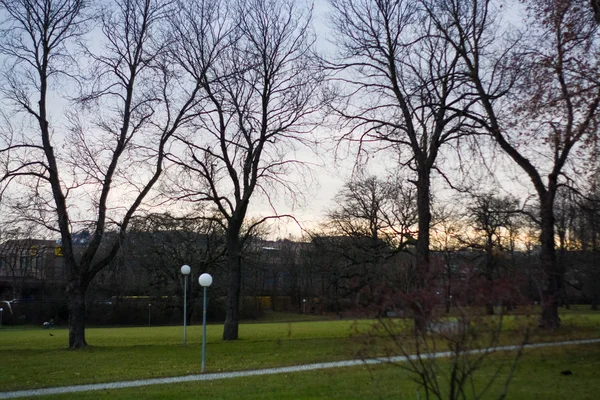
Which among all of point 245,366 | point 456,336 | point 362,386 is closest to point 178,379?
point 245,366

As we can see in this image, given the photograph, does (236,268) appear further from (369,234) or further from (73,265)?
(369,234)

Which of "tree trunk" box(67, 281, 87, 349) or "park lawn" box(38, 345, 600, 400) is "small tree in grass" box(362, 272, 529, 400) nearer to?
"park lawn" box(38, 345, 600, 400)

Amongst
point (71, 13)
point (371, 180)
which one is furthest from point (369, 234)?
point (71, 13)

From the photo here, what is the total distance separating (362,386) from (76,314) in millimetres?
15962

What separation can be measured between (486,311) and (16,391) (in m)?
10.5

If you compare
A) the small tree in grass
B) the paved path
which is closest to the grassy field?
the small tree in grass

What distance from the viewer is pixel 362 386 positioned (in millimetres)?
11375

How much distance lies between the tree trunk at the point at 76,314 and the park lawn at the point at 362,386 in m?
12.6

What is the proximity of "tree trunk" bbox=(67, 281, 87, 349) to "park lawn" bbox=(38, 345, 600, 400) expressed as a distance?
41.5ft

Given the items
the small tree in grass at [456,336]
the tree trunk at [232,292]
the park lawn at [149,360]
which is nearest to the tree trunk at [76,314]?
the park lawn at [149,360]

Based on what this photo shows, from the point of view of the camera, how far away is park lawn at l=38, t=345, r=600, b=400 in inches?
405

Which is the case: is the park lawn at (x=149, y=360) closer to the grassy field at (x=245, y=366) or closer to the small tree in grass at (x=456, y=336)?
the grassy field at (x=245, y=366)

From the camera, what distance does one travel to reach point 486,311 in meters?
6.14

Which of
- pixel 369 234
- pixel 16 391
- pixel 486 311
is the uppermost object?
pixel 369 234
